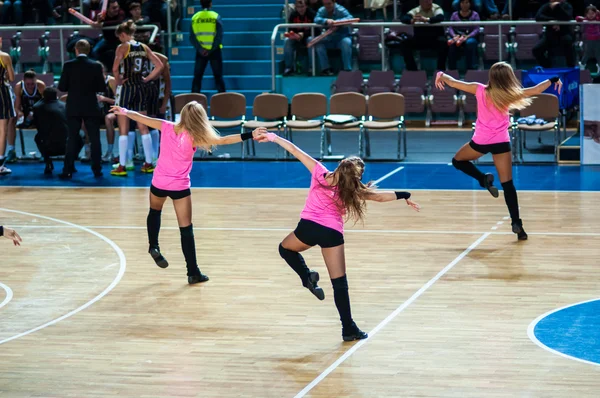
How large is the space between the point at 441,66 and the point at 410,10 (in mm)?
Answer: 1393

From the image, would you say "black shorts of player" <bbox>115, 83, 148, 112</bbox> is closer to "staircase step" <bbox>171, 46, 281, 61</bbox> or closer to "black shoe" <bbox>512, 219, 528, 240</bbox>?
"staircase step" <bbox>171, 46, 281, 61</bbox>

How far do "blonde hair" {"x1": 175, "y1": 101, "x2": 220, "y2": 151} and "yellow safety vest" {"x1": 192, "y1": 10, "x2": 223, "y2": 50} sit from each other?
34.9 ft

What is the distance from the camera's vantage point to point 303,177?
15.3m

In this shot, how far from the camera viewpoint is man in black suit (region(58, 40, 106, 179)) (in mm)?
14906

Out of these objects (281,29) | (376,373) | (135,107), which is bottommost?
(376,373)

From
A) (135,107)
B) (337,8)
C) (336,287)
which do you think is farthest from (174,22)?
(336,287)

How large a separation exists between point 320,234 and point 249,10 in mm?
14746

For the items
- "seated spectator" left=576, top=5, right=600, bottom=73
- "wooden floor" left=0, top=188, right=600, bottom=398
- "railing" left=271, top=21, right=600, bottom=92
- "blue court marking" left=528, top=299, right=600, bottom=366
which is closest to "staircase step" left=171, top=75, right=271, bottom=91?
"railing" left=271, top=21, right=600, bottom=92

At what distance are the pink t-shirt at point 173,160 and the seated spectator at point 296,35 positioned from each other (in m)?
11.0

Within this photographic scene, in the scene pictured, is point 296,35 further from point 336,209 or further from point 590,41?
point 336,209

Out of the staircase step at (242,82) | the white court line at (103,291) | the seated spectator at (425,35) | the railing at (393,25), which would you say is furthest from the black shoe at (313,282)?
the staircase step at (242,82)

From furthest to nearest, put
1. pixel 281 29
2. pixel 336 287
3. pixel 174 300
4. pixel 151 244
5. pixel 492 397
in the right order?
pixel 281 29 < pixel 151 244 < pixel 174 300 < pixel 336 287 < pixel 492 397

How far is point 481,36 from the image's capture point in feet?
62.2

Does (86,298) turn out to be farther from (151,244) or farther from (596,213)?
(596,213)
